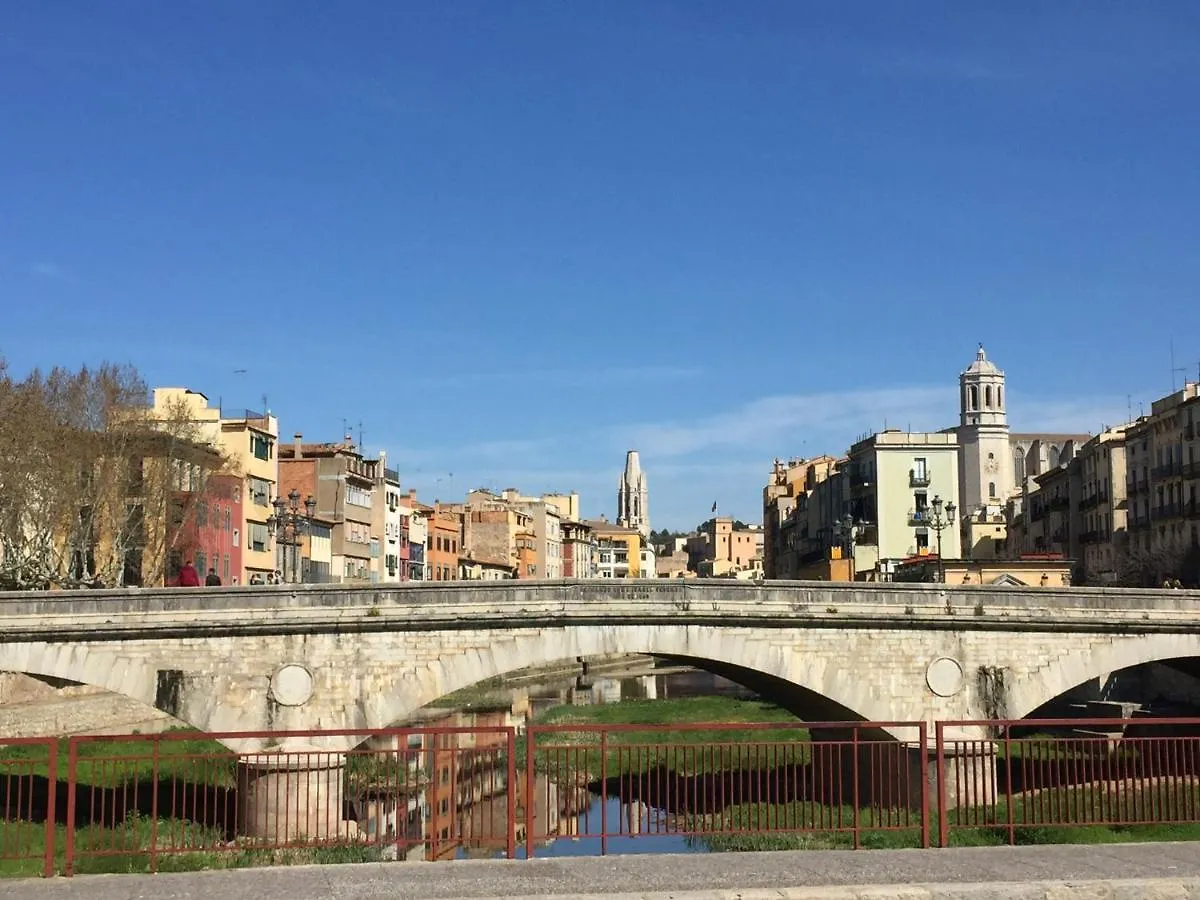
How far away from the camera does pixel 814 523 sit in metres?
89.8

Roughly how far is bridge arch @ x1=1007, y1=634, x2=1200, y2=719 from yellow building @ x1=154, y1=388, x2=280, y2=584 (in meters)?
31.5

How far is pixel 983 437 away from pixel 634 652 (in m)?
86.4

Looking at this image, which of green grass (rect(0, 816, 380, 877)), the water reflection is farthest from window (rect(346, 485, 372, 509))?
green grass (rect(0, 816, 380, 877))

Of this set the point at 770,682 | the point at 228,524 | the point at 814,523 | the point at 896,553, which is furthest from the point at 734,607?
the point at 814,523

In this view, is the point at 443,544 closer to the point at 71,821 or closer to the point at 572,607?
the point at 572,607

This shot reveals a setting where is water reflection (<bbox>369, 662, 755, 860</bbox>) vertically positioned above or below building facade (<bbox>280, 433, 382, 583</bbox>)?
below

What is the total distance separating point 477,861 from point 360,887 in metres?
1.49

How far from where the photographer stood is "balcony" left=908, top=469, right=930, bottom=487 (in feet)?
237

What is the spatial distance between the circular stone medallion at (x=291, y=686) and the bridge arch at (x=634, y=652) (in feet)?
4.17

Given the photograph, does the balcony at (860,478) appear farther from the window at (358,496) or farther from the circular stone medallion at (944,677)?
the circular stone medallion at (944,677)

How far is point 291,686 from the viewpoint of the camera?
1119 inches

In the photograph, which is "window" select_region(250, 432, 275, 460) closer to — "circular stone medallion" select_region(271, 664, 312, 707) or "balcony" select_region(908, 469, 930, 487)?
"circular stone medallion" select_region(271, 664, 312, 707)

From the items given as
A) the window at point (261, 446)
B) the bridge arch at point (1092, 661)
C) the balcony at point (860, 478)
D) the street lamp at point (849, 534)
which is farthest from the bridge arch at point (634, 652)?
the balcony at point (860, 478)

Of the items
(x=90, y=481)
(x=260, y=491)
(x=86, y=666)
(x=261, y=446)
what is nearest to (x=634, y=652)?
(x=86, y=666)
